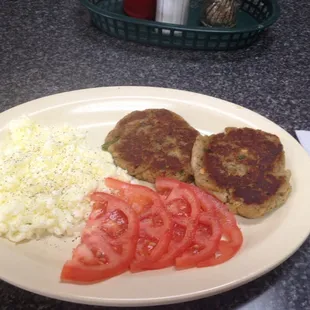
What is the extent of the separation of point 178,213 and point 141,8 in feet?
4.44

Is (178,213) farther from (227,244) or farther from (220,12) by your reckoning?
(220,12)

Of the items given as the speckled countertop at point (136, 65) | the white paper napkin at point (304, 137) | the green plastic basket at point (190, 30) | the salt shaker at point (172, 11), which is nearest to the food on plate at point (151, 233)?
the white paper napkin at point (304, 137)

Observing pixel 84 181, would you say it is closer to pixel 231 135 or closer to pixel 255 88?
pixel 231 135

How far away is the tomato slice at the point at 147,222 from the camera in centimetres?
102

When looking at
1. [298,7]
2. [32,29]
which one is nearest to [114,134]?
[32,29]

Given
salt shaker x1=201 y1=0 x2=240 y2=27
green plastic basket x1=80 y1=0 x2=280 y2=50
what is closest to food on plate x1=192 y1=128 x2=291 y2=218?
green plastic basket x1=80 y1=0 x2=280 y2=50

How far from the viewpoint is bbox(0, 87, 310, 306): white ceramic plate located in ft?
3.05

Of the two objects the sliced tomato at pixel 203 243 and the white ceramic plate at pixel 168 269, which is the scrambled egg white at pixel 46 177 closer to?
the white ceramic plate at pixel 168 269

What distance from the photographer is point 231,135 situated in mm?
1399

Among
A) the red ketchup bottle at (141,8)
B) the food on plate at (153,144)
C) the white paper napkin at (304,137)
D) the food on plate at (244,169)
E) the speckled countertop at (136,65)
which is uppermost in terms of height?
the red ketchup bottle at (141,8)

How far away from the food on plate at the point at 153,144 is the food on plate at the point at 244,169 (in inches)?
2.4

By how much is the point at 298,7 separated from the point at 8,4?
5.96 feet

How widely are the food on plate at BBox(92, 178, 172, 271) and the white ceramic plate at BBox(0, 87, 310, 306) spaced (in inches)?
1.6

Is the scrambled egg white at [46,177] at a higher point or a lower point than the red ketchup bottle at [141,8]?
lower
